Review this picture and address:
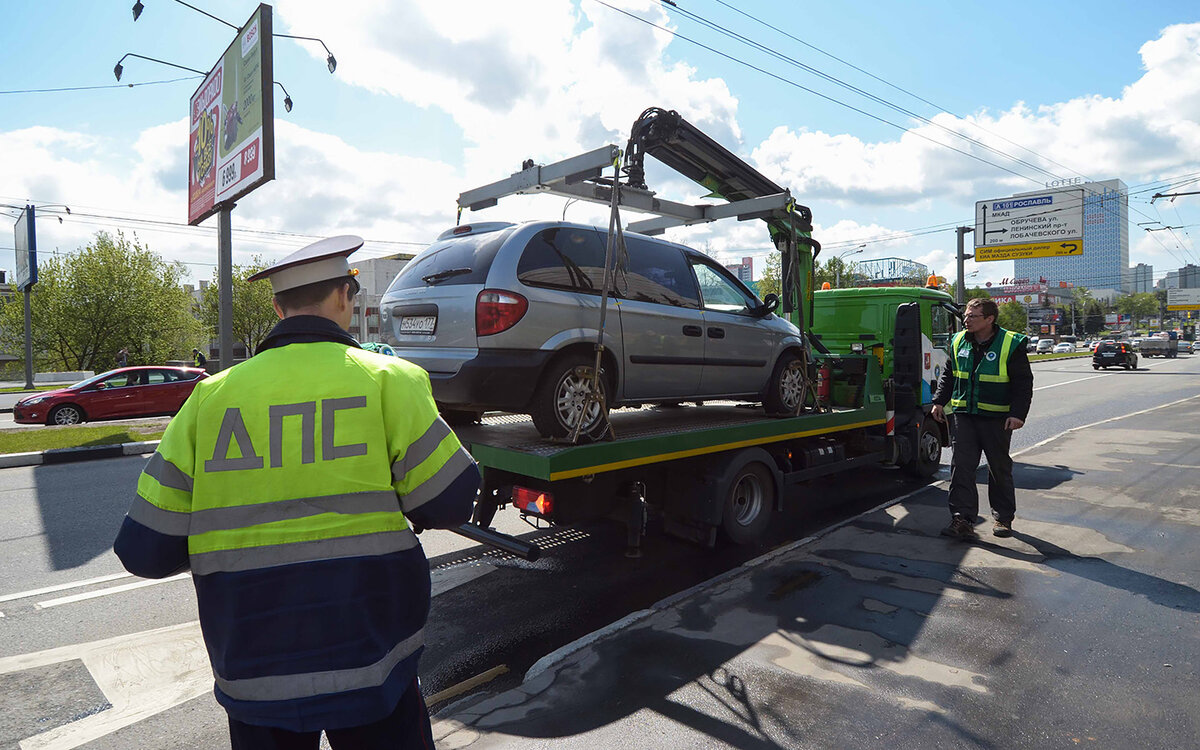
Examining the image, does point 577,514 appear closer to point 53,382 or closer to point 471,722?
point 471,722

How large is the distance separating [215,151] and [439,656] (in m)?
15.1

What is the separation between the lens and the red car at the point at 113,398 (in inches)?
570

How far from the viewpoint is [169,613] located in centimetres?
440

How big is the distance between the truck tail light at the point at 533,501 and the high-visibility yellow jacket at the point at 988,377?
146 inches

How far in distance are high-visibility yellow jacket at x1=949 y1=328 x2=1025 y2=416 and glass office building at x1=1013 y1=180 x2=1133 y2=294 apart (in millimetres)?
30283

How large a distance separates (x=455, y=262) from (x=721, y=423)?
2.48 m

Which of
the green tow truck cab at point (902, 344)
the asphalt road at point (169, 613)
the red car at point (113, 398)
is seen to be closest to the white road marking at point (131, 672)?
the asphalt road at point (169, 613)

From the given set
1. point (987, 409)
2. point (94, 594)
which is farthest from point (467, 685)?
point (987, 409)

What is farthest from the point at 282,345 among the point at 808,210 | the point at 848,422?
the point at 808,210

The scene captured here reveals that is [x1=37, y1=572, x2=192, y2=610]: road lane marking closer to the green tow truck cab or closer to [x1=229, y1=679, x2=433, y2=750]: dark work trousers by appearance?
[x1=229, y1=679, x2=433, y2=750]: dark work trousers

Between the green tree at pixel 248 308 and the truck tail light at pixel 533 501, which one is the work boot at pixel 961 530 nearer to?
the truck tail light at pixel 533 501

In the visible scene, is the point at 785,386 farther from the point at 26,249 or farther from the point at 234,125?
the point at 26,249

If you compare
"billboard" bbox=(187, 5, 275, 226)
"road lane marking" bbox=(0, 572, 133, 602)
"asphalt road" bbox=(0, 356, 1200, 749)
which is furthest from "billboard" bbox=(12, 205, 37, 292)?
"road lane marking" bbox=(0, 572, 133, 602)

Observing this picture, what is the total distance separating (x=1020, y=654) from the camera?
351 cm
